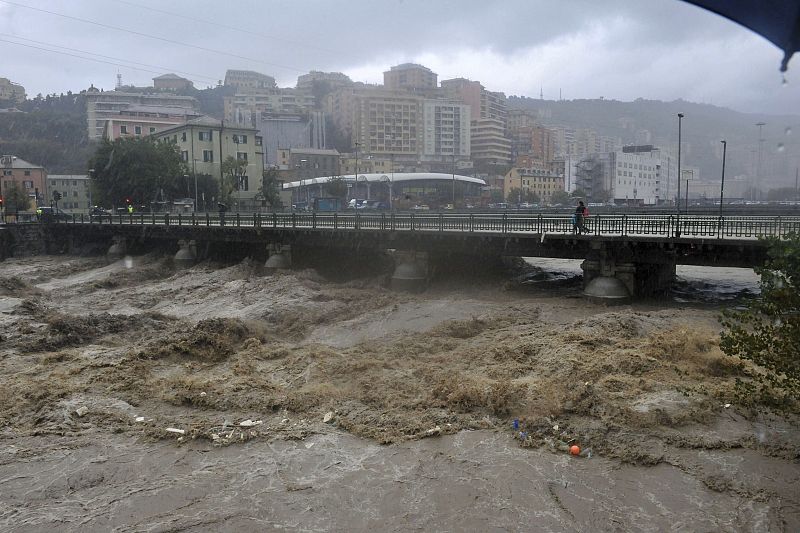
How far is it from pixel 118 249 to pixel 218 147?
39.4m

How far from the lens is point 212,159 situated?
280 feet

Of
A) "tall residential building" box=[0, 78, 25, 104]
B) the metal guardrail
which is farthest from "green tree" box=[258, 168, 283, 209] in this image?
"tall residential building" box=[0, 78, 25, 104]

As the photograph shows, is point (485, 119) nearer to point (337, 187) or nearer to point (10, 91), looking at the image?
point (337, 187)

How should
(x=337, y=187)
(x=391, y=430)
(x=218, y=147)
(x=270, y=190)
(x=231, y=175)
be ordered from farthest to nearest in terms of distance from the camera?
(x=218, y=147)
(x=337, y=187)
(x=270, y=190)
(x=231, y=175)
(x=391, y=430)

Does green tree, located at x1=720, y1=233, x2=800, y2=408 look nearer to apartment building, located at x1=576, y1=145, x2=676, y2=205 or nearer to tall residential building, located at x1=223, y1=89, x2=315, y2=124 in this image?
apartment building, located at x1=576, y1=145, x2=676, y2=205

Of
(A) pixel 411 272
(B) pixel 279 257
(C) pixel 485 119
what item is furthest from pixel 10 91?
(A) pixel 411 272

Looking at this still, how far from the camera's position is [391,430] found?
1168 cm

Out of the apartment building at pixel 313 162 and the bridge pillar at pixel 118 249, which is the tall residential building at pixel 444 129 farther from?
the bridge pillar at pixel 118 249

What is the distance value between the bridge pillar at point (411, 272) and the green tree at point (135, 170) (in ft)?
158

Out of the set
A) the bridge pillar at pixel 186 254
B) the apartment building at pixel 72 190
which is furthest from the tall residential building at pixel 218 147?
the bridge pillar at pixel 186 254

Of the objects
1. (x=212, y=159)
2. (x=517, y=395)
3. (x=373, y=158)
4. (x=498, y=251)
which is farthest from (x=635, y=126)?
(x=517, y=395)

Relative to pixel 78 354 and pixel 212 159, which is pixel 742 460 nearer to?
pixel 78 354

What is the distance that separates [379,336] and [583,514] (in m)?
12.1

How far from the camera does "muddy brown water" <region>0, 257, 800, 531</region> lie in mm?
8914
